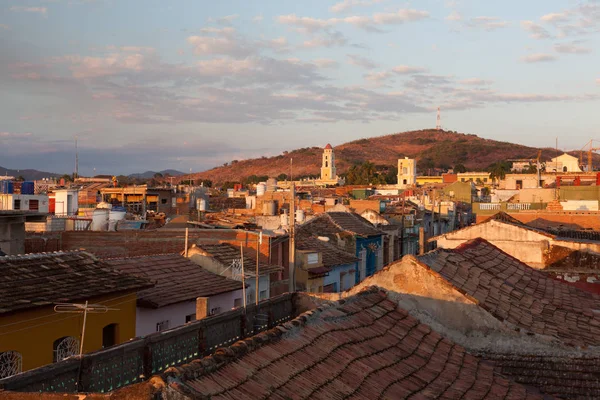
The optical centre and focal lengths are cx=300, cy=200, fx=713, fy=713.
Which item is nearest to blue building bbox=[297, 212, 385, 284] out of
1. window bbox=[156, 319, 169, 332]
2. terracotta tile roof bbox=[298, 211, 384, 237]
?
terracotta tile roof bbox=[298, 211, 384, 237]

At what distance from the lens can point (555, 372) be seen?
1023cm

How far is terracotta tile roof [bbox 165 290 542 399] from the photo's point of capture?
6.00 metres

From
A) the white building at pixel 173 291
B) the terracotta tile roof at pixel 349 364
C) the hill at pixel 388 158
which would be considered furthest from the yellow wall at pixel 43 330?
the hill at pixel 388 158

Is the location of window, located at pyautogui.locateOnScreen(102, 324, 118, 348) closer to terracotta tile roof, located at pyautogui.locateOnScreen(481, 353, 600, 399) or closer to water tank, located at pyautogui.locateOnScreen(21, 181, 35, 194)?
terracotta tile roof, located at pyautogui.locateOnScreen(481, 353, 600, 399)

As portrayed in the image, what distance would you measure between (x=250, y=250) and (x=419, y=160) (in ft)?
508

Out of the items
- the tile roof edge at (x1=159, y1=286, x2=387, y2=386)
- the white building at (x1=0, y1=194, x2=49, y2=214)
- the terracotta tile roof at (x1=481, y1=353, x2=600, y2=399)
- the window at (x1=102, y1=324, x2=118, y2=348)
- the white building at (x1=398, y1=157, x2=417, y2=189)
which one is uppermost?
the white building at (x1=398, y1=157, x2=417, y2=189)

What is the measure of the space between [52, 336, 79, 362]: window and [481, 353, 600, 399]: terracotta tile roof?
8547 millimetres

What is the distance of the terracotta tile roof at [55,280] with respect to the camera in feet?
45.4

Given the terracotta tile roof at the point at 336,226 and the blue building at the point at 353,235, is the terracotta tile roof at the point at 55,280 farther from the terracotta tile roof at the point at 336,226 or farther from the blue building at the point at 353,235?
the terracotta tile roof at the point at 336,226

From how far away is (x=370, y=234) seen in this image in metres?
37.9

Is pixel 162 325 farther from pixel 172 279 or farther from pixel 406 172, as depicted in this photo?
pixel 406 172

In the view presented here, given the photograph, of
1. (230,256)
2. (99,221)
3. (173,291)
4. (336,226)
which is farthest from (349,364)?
(336,226)

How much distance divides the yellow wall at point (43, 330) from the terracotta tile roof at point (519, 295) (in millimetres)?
7321

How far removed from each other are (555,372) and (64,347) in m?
9.69
